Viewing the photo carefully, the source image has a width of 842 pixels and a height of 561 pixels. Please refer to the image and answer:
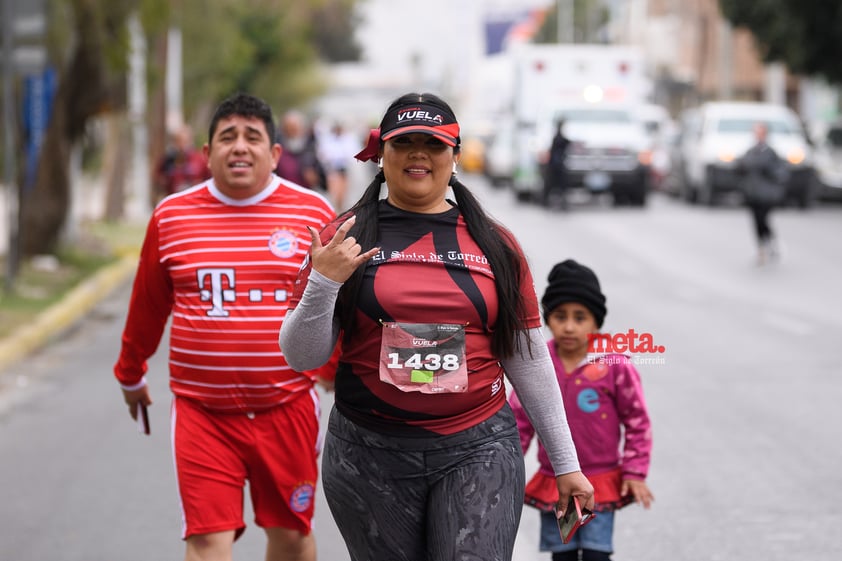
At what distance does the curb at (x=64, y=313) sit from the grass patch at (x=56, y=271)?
4.3 inches

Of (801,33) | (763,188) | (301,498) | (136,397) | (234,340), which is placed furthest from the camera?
(801,33)

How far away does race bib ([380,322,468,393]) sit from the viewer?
3777 mm

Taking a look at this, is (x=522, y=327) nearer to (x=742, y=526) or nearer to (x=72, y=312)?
(x=742, y=526)

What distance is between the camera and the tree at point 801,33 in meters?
34.7

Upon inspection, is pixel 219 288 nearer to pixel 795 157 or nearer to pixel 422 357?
pixel 422 357

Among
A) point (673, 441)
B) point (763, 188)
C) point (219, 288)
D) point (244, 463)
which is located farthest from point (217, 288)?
point (763, 188)

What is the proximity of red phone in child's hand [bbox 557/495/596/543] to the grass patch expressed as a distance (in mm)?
9663

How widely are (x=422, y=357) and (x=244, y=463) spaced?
138 centimetres

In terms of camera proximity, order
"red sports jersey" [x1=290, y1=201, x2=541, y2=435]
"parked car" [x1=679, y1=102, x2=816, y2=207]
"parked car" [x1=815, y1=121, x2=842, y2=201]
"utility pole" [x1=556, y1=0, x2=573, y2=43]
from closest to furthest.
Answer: "red sports jersey" [x1=290, y1=201, x2=541, y2=435]
"parked car" [x1=679, y1=102, x2=816, y2=207]
"parked car" [x1=815, y1=121, x2=842, y2=201]
"utility pole" [x1=556, y1=0, x2=573, y2=43]

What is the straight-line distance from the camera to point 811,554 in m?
6.49

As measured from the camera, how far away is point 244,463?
195 inches

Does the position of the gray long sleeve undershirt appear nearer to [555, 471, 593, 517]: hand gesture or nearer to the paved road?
[555, 471, 593, 517]: hand gesture

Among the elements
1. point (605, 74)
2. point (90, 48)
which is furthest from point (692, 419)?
→ point (605, 74)

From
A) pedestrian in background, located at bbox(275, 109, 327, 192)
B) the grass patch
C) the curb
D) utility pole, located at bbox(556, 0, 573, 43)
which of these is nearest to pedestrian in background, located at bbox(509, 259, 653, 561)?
the curb
